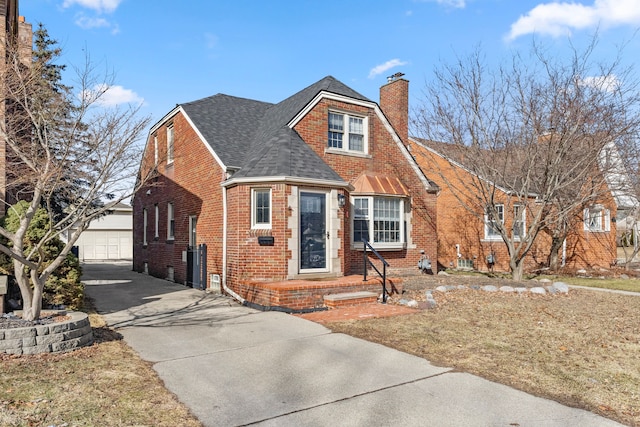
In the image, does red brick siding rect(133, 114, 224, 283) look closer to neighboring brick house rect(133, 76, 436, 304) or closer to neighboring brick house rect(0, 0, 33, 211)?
neighboring brick house rect(133, 76, 436, 304)

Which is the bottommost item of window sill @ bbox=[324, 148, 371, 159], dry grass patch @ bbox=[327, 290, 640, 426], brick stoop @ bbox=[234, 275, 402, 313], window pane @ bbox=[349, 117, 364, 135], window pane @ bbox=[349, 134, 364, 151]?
dry grass patch @ bbox=[327, 290, 640, 426]

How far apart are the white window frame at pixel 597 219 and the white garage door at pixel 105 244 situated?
30187 millimetres

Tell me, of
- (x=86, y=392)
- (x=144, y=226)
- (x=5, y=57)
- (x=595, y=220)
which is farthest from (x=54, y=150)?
(x=595, y=220)

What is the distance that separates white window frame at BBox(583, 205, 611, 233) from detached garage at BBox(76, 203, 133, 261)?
2998 centimetres

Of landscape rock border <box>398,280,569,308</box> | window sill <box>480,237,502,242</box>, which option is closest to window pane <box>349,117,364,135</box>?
landscape rock border <box>398,280,569,308</box>

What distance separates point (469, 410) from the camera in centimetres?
435

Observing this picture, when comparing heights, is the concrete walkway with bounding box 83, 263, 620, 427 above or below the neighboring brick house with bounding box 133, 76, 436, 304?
below

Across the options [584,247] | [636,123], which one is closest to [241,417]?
[636,123]

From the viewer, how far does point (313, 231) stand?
460 inches

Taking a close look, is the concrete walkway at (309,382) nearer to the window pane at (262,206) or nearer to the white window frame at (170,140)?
the window pane at (262,206)

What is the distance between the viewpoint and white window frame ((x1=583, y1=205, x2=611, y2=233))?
2142cm

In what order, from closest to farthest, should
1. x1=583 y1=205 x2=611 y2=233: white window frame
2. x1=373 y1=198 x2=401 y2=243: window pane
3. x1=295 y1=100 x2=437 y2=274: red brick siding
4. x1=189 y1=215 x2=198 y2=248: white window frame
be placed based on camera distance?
x1=295 y1=100 x2=437 y2=274: red brick siding
x1=373 y1=198 x2=401 y2=243: window pane
x1=189 y1=215 x2=198 y2=248: white window frame
x1=583 y1=205 x2=611 y2=233: white window frame

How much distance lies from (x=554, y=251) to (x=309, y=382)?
1708 centimetres

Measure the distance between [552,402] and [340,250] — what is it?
7752mm
